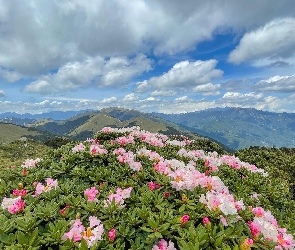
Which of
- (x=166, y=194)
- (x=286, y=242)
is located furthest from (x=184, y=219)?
(x=286, y=242)

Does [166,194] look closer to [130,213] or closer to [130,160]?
[130,213]

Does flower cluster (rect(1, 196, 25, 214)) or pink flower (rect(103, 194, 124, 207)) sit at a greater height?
flower cluster (rect(1, 196, 25, 214))

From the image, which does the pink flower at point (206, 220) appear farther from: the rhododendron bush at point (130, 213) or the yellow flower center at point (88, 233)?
the yellow flower center at point (88, 233)

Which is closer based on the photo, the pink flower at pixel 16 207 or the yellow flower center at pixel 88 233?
the yellow flower center at pixel 88 233

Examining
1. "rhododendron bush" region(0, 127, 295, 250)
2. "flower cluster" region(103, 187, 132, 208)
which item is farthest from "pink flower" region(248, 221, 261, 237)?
"flower cluster" region(103, 187, 132, 208)

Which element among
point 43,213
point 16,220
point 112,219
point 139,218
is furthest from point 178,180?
point 16,220

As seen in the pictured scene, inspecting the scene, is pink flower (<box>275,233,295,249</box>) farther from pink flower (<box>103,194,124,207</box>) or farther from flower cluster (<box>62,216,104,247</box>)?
flower cluster (<box>62,216,104,247</box>)

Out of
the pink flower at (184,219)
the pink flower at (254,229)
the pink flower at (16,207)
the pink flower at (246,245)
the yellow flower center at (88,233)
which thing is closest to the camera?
the pink flower at (246,245)

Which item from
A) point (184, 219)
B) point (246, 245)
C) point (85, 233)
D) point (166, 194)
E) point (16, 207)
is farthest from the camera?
point (166, 194)

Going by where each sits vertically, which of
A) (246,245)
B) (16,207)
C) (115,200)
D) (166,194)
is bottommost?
(246,245)

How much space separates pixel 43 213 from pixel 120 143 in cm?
499

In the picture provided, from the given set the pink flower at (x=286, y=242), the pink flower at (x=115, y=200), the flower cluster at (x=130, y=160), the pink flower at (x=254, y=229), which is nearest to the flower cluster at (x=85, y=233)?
the pink flower at (x=115, y=200)

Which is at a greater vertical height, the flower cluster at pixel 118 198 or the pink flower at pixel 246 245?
the flower cluster at pixel 118 198

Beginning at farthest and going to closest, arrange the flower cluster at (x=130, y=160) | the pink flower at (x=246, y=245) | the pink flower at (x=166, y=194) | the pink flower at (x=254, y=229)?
1. the flower cluster at (x=130, y=160)
2. the pink flower at (x=166, y=194)
3. the pink flower at (x=254, y=229)
4. the pink flower at (x=246, y=245)
